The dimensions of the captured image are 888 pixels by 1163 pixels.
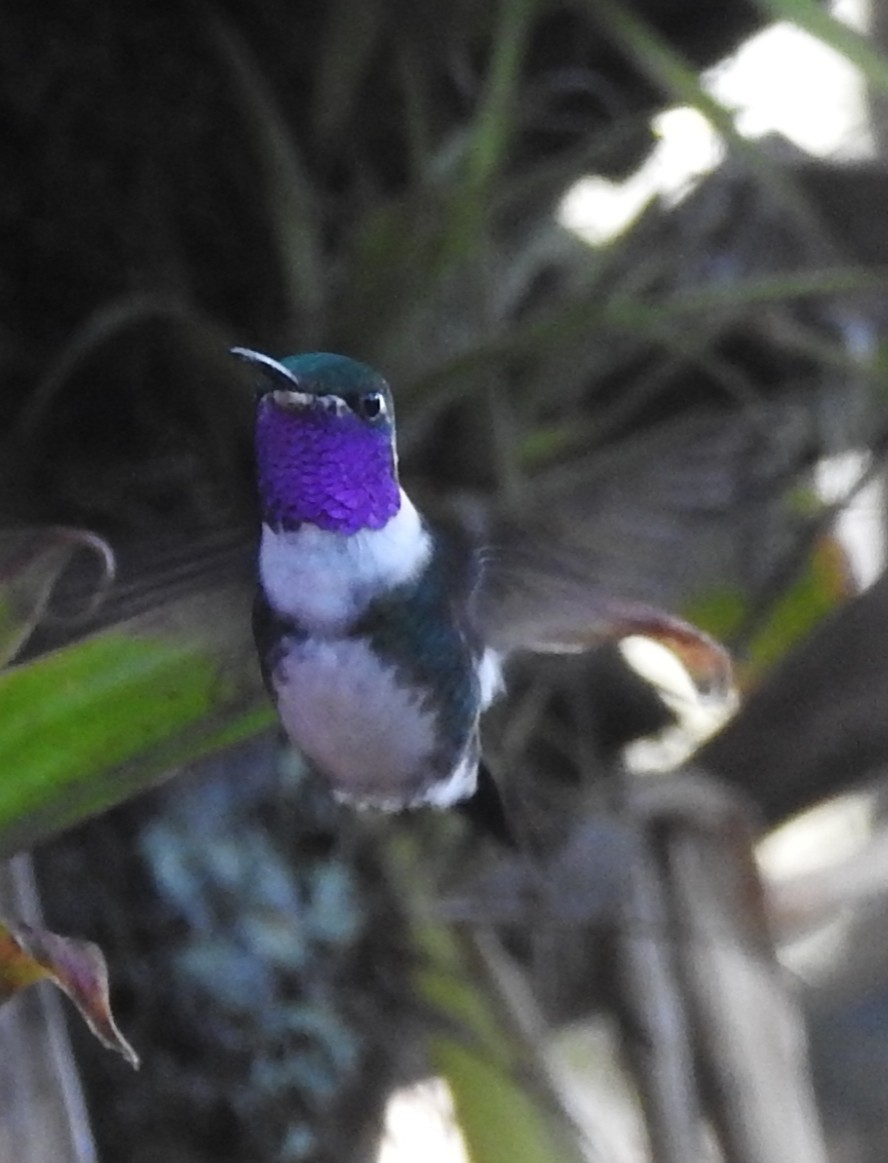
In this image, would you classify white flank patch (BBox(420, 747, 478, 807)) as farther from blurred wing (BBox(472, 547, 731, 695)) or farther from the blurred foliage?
the blurred foliage

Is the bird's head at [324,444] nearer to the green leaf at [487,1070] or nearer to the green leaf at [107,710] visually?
the green leaf at [107,710]

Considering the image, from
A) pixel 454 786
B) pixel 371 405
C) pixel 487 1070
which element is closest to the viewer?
pixel 371 405

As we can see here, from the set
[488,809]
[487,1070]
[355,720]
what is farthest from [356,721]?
[487,1070]

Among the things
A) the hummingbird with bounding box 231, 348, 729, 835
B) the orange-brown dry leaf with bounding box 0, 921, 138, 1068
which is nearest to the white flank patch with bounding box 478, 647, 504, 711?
the hummingbird with bounding box 231, 348, 729, 835

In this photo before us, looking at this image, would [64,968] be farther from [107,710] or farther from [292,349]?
[292,349]

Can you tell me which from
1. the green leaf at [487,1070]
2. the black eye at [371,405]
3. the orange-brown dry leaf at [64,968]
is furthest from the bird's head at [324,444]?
the green leaf at [487,1070]

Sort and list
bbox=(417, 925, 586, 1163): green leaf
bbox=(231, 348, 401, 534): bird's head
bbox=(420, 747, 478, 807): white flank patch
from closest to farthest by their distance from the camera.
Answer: bbox=(231, 348, 401, 534): bird's head, bbox=(420, 747, 478, 807): white flank patch, bbox=(417, 925, 586, 1163): green leaf

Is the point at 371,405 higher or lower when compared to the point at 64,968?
higher
